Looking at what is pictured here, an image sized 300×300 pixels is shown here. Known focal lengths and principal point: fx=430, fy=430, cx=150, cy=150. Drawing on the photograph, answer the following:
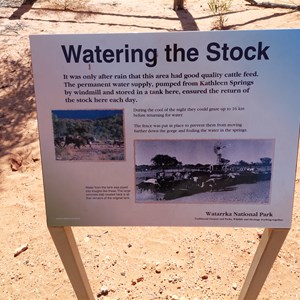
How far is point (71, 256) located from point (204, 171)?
0.72 meters

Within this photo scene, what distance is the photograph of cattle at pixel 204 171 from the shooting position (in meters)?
1.68

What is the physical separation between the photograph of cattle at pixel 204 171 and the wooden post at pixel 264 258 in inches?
7.3

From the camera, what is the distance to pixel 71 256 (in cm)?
193

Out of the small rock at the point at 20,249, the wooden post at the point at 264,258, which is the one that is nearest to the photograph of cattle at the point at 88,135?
the wooden post at the point at 264,258

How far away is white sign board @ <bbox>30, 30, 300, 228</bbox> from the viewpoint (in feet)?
5.18

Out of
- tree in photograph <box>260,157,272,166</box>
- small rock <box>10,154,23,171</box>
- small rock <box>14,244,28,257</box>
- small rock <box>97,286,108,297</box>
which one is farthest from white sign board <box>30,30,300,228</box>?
small rock <box>10,154,23,171</box>

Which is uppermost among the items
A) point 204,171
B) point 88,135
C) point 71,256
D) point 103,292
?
point 88,135

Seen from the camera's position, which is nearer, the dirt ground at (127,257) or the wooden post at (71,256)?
the wooden post at (71,256)

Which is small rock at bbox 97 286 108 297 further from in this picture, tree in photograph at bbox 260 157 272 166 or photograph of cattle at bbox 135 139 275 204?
tree in photograph at bbox 260 157 272 166

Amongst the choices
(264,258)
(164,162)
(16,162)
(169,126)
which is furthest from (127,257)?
(16,162)

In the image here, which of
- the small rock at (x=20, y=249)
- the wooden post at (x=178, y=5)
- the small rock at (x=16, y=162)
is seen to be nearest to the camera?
the small rock at (x=20, y=249)

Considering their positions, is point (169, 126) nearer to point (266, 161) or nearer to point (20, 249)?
point (266, 161)

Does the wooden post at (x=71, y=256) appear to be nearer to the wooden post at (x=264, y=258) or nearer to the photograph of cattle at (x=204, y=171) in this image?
the photograph of cattle at (x=204, y=171)

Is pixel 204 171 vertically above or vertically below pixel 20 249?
above
